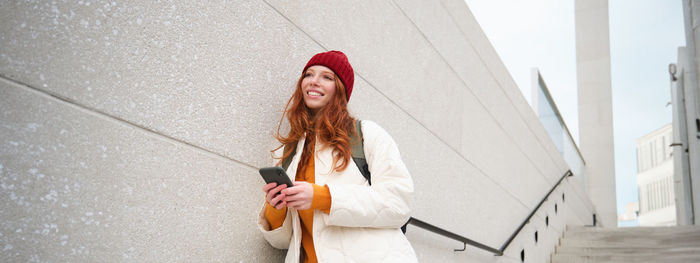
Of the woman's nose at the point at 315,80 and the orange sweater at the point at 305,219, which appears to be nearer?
the orange sweater at the point at 305,219

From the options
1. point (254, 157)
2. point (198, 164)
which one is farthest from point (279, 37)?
point (198, 164)

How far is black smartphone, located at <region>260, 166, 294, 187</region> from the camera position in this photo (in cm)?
153

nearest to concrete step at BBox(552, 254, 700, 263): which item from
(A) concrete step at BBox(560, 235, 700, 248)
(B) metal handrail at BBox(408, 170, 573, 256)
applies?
(A) concrete step at BBox(560, 235, 700, 248)

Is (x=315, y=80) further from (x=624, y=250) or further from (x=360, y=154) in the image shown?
(x=624, y=250)

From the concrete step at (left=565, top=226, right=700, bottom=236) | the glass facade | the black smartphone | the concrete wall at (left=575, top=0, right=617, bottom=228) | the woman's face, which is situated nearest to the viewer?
the black smartphone

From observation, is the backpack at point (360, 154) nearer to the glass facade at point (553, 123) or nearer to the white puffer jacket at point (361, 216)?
the white puffer jacket at point (361, 216)

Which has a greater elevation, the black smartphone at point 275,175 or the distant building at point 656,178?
the distant building at point 656,178

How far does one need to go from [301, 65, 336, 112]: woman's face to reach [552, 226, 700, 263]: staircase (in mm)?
5460

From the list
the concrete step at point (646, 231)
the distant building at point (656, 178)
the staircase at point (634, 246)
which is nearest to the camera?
the staircase at point (634, 246)

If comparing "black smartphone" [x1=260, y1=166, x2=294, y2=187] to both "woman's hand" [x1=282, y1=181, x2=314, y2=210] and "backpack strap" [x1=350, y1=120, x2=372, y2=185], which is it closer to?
"woman's hand" [x1=282, y1=181, x2=314, y2=210]

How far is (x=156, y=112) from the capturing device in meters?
1.52

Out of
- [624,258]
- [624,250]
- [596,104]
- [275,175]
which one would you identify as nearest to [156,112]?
[275,175]

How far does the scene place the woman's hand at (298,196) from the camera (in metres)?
1.59

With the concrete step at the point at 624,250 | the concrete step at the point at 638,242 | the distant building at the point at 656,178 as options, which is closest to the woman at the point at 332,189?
the concrete step at the point at 624,250
